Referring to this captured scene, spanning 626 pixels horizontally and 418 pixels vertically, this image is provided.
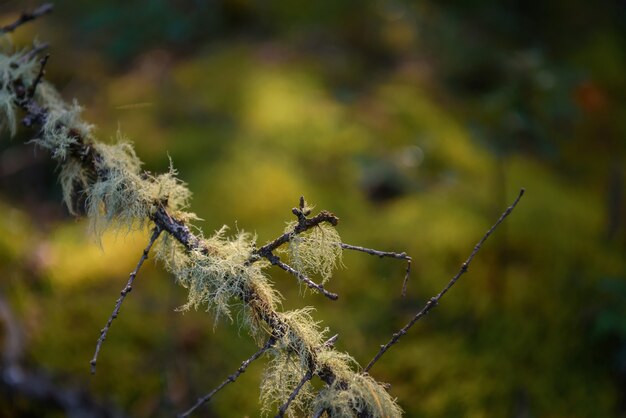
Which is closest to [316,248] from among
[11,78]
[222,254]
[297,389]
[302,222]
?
[302,222]

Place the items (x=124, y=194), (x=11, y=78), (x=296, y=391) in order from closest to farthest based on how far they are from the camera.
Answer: (x=296, y=391) < (x=124, y=194) < (x=11, y=78)

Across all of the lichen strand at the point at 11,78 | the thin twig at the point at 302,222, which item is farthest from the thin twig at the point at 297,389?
the lichen strand at the point at 11,78

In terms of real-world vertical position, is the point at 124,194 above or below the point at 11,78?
below

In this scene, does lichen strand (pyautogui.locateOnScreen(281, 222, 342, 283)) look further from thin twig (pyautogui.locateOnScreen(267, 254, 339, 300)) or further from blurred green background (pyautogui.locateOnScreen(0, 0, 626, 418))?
blurred green background (pyautogui.locateOnScreen(0, 0, 626, 418))

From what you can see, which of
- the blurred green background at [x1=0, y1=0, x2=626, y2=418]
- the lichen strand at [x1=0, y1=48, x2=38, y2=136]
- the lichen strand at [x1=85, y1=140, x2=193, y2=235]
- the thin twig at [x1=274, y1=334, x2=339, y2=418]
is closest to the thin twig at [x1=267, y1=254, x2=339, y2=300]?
the thin twig at [x1=274, y1=334, x2=339, y2=418]

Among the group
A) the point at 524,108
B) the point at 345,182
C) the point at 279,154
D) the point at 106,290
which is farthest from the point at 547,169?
the point at 106,290

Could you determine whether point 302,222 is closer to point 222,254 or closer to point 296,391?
point 222,254

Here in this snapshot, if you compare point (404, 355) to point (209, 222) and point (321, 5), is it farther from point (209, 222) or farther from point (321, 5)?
point (321, 5)
